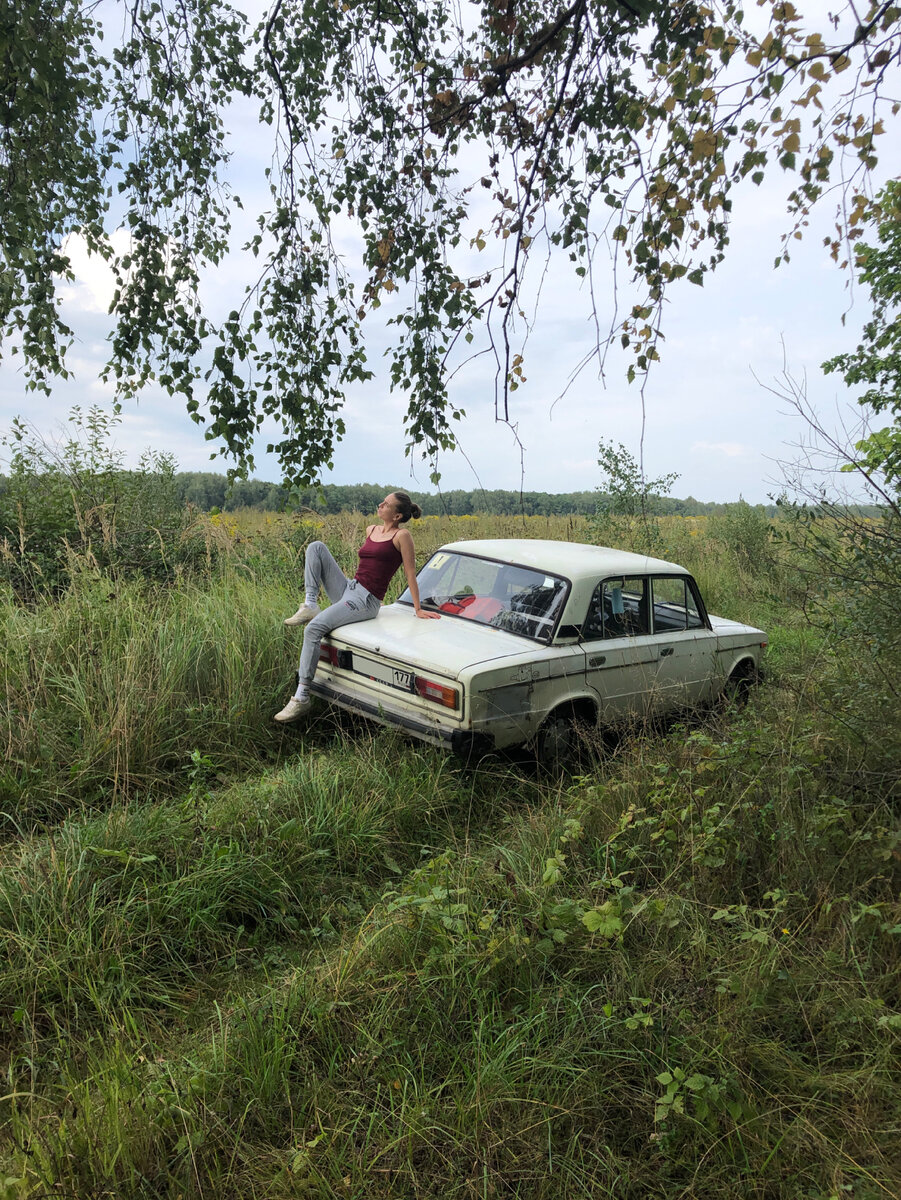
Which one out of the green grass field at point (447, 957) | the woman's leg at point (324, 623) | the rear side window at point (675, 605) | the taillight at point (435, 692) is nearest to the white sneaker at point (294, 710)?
the woman's leg at point (324, 623)

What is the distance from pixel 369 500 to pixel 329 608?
942 cm

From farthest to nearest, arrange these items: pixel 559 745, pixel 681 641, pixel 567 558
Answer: pixel 681 641 < pixel 567 558 < pixel 559 745

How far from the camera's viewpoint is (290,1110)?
2260 millimetres

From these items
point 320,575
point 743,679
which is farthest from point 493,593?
point 743,679

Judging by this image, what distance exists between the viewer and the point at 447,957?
9.10 feet

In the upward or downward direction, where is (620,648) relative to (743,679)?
upward

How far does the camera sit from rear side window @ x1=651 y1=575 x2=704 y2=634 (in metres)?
6.04

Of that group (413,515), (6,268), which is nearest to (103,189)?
(6,268)

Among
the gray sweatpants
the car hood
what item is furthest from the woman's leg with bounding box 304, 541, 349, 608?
the car hood

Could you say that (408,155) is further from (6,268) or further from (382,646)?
(382,646)

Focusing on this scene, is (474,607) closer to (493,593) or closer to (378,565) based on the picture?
(493,593)

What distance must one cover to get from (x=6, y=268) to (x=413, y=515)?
125 inches

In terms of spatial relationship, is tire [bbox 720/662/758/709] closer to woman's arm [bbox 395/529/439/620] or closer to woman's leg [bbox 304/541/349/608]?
woman's arm [bbox 395/529/439/620]

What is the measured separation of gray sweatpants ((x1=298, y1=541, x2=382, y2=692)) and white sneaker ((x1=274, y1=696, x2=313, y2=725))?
3.8 inches
